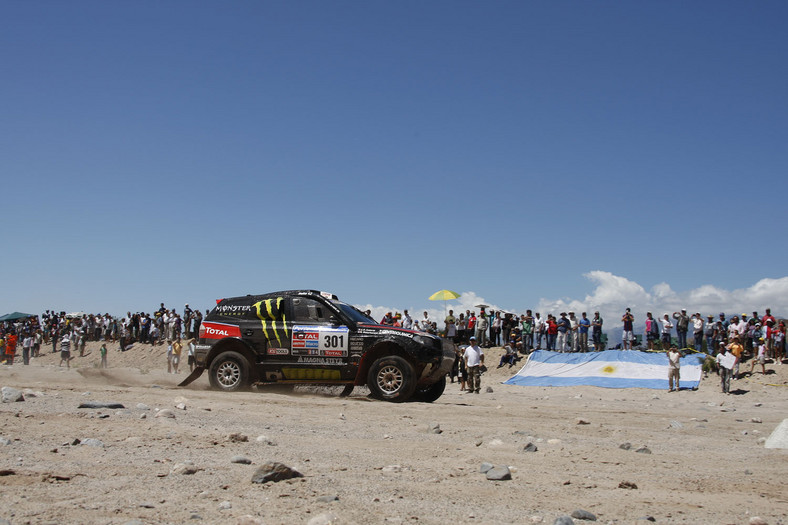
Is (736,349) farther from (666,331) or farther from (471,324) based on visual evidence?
(471,324)

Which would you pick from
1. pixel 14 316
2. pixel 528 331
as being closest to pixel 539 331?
pixel 528 331

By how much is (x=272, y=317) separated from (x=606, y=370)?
14109 mm

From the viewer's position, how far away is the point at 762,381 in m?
19.9

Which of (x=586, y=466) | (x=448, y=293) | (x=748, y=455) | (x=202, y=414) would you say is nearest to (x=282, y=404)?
(x=202, y=414)

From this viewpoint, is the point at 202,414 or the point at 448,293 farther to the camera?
the point at 448,293

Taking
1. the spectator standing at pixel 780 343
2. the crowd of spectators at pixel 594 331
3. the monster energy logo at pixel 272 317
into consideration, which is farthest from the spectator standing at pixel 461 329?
the monster energy logo at pixel 272 317

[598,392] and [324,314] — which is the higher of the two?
[324,314]

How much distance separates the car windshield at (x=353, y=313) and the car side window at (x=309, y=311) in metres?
0.31

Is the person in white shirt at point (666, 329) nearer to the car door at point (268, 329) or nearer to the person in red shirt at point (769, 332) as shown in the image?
the person in red shirt at point (769, 332)

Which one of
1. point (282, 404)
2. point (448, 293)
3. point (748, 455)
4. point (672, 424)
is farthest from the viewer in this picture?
point (448, 293)

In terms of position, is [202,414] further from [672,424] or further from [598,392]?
[598,392]

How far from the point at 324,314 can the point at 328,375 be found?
4.04ft

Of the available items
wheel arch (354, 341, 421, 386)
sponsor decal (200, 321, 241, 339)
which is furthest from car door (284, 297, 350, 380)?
sponsor decal (200, 321, 241, 339)

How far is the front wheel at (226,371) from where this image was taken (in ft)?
42.0
